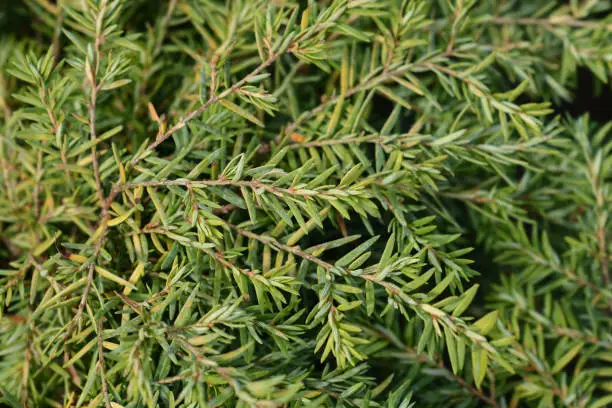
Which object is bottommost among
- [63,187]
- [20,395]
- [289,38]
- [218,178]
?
[20,395]

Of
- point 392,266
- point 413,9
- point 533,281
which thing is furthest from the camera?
point 533,281

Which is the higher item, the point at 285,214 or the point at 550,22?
the point at 550,22

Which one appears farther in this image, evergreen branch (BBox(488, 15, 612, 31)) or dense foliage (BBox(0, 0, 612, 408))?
evergreen branch (BBox(488, 15, 612, 31))

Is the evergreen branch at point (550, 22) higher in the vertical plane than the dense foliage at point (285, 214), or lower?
higher

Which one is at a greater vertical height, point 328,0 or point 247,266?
point 328,0

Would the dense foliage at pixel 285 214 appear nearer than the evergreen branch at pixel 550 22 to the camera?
Yes

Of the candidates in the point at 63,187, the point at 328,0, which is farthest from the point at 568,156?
the point at 63,187

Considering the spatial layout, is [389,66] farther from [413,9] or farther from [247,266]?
[247,266]

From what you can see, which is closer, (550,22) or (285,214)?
(285,214)
